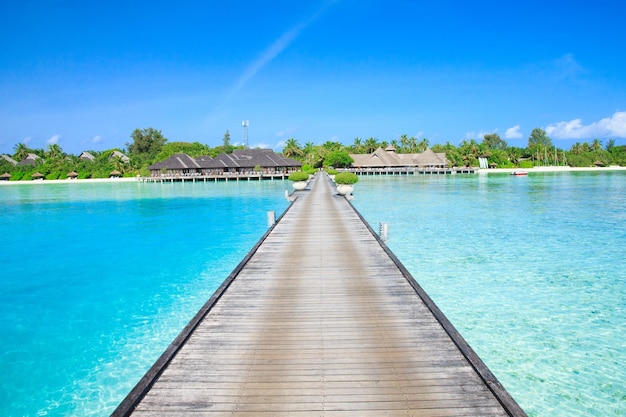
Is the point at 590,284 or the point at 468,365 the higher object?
the point at 468,365

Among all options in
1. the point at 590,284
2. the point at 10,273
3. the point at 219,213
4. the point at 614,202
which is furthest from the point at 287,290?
the point at 614,202

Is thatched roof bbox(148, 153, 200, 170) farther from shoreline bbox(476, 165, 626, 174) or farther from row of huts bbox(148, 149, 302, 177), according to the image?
shoreline bbox(476, 165, 626, 174)

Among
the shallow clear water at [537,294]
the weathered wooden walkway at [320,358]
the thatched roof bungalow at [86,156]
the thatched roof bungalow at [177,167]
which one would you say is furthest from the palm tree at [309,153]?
the weathered wooden walkway at [320,358]

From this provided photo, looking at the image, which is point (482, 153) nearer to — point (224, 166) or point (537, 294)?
point (224, 166)

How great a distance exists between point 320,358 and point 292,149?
95721 mm

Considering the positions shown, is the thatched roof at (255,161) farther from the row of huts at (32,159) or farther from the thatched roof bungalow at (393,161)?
the row of huts at (32,159)

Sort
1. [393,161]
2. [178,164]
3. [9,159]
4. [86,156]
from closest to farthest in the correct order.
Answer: [178,164], [393,161], [9,159], [86,156]

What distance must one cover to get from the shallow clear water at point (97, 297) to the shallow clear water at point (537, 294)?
7.26 meters

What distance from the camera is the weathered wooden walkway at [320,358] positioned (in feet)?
15.9

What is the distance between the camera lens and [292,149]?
100 meters

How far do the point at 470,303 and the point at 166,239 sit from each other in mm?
16458

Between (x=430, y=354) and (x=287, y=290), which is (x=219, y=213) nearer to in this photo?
(x=287, y=290)

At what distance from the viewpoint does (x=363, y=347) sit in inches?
247

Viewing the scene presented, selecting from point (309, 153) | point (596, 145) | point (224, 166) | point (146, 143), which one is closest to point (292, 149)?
point (309, 153)
